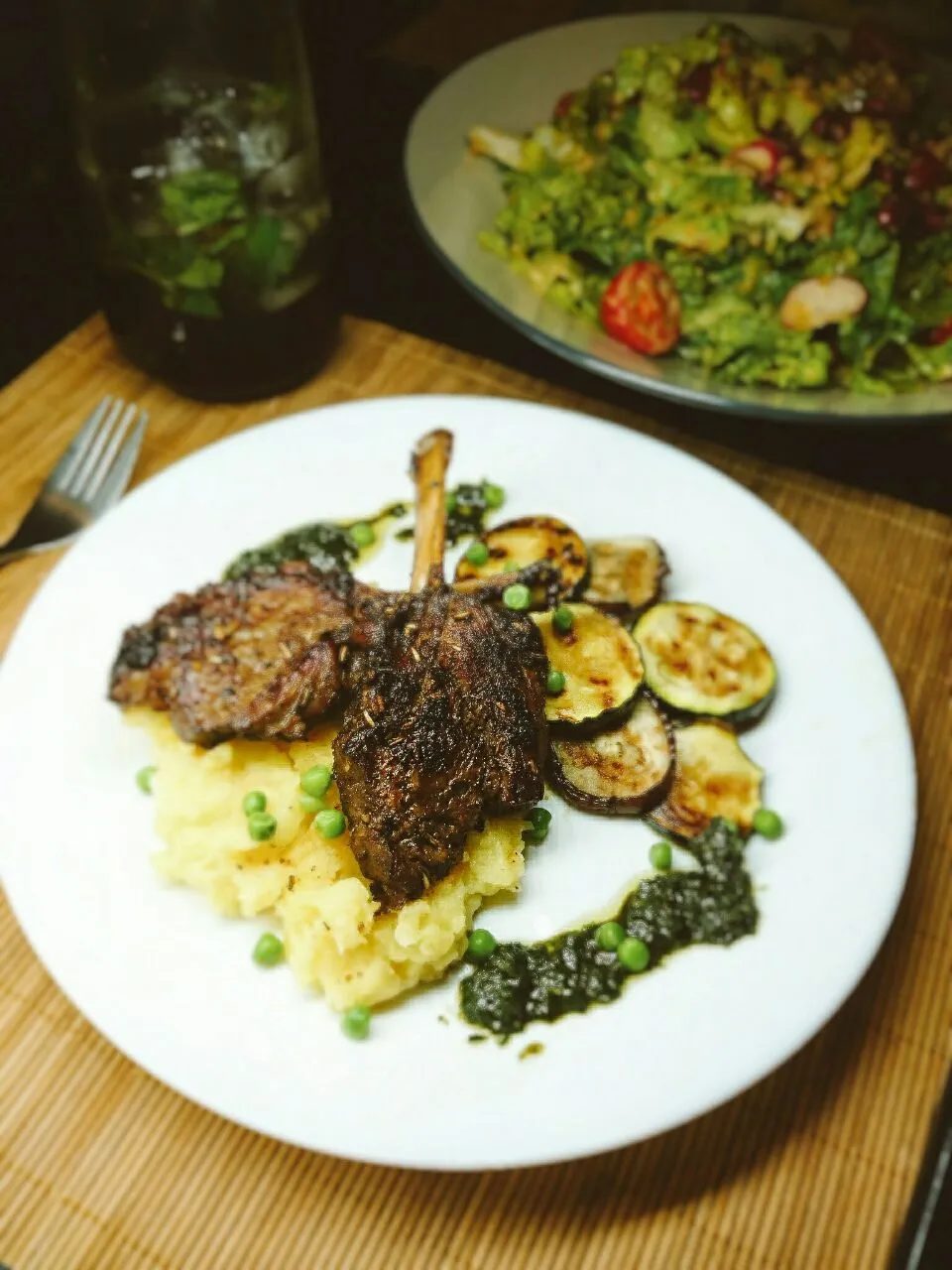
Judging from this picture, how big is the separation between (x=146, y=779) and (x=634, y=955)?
1.31 metres

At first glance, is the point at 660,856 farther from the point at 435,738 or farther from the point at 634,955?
the point at 435,738

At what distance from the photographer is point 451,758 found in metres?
2.47

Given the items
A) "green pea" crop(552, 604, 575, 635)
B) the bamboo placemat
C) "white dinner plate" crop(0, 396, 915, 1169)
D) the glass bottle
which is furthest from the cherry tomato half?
the bamboo placemat

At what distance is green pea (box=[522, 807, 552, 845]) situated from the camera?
2646mm

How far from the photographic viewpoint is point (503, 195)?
4.65 meters

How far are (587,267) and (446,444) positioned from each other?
187cm

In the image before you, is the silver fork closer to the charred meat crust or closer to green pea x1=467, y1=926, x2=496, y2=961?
the charred meat crust

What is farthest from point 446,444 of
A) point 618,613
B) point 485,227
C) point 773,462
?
point 485,227

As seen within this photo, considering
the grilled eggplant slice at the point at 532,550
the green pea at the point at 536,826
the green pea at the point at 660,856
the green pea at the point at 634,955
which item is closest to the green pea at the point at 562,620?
the grilled eggplant slice at the point at 532,550

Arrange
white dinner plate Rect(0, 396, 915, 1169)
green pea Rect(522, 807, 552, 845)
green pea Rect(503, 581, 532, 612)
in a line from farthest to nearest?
green pea Rect(503, 581, 532, 612) < green pea Rect(522, 807, 552, 845) < white dinner plate Rect(0, 396, 915, 1169)

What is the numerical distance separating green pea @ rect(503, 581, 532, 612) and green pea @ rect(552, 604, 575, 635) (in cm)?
10

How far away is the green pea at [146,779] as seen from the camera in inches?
105

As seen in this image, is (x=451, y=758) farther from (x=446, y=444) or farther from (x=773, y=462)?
(x=773, y=462)

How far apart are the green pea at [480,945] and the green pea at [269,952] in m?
0.44
